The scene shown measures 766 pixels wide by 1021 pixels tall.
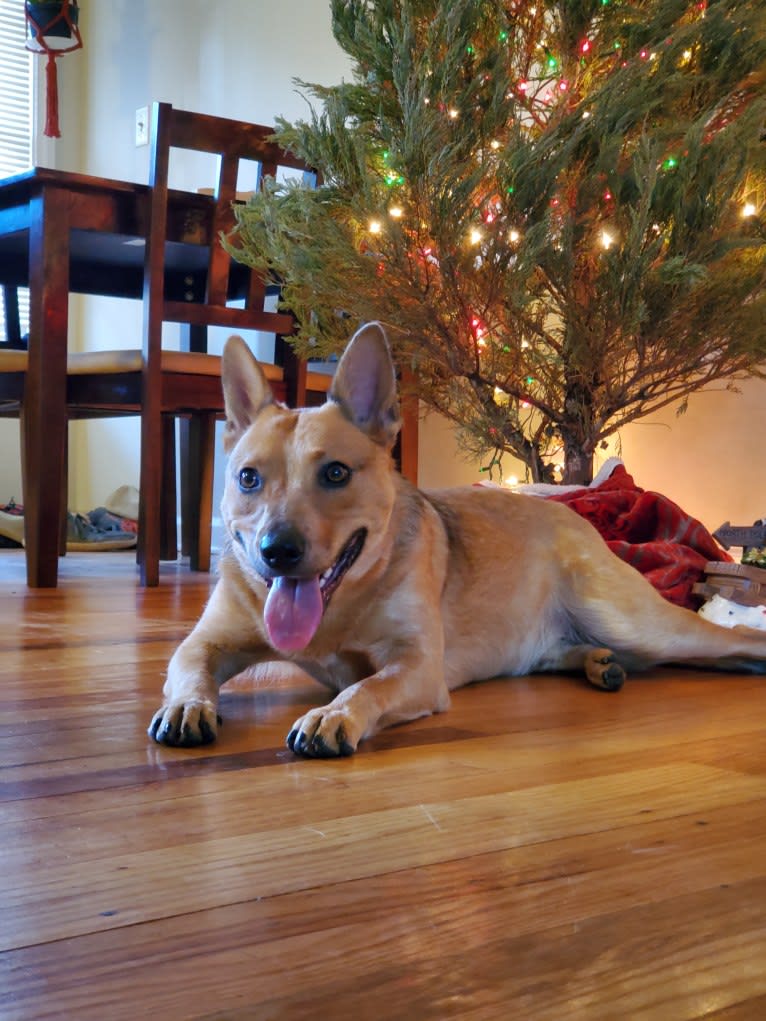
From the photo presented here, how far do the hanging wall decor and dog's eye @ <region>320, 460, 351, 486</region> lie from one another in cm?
609

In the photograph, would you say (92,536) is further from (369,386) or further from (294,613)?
(294,613)

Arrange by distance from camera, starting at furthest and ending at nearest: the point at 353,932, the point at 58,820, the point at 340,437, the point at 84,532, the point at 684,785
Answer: the point at 84,532
the point at 340,437
the point at 684,785
the point at 58,820
the point at 353,932

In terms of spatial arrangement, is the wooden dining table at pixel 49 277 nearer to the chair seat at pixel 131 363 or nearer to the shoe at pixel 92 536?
the chair seat at pixel 131 363

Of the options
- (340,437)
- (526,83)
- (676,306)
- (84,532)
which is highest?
(526,83)

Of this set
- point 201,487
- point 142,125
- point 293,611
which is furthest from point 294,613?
point 142,125

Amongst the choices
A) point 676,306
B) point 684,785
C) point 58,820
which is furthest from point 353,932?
point 676,306

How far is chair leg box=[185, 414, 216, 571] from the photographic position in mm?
4320

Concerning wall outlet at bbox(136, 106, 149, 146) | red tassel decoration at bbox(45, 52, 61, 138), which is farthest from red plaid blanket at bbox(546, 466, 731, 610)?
red tassel decoration at bbox(45, 52, 61, 138)

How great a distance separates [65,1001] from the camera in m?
0.67

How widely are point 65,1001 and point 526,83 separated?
350 cm

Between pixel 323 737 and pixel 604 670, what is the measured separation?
84 centimetres

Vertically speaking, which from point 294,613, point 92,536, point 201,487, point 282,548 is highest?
point 282,548

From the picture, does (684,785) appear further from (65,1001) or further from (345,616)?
(65,1001)

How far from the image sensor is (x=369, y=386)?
6.05 ft
